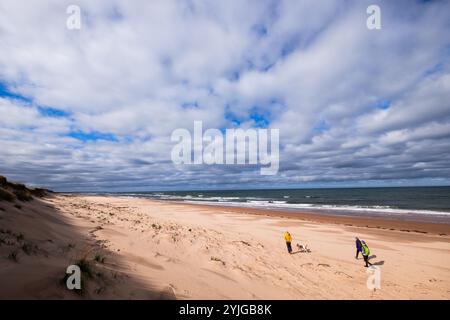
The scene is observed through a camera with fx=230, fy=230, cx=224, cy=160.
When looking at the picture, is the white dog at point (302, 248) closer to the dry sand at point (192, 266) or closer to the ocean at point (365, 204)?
the dry sand at point (192, 266)

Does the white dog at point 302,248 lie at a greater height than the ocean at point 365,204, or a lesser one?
greater

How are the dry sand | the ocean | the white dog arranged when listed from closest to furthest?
the dry sand → the white dog → the ocean

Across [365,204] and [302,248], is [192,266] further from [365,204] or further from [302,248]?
[365,204]

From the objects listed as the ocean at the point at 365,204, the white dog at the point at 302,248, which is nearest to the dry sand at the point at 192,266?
the white dog at the point at 302,248

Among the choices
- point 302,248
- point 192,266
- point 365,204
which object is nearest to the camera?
point 192,266

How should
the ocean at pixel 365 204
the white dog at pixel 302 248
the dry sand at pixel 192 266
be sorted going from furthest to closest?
the ocean at pixel 365 204 → the white dog at pixel 302 248 → the dry sand at pixel 192 266

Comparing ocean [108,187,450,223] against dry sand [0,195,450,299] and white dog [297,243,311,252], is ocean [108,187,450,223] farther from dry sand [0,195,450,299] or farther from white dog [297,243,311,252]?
white dog [297,243,311,252]

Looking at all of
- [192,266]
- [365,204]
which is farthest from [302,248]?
[365,204]

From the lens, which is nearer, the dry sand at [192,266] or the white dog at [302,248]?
the dry sand at [192,266]

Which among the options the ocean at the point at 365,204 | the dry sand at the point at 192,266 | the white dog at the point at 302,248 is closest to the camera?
the dry sand at the point at 192,266

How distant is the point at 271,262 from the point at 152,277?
249 inches

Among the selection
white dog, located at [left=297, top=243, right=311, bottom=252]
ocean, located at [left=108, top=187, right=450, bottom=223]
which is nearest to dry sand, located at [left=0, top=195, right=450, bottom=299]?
white dog, located at [left=297, top=243, right=311, bottom=252]

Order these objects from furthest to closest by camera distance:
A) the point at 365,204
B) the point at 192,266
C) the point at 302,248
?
the point at 365,204, the point at 302,248, the point at 192,266
